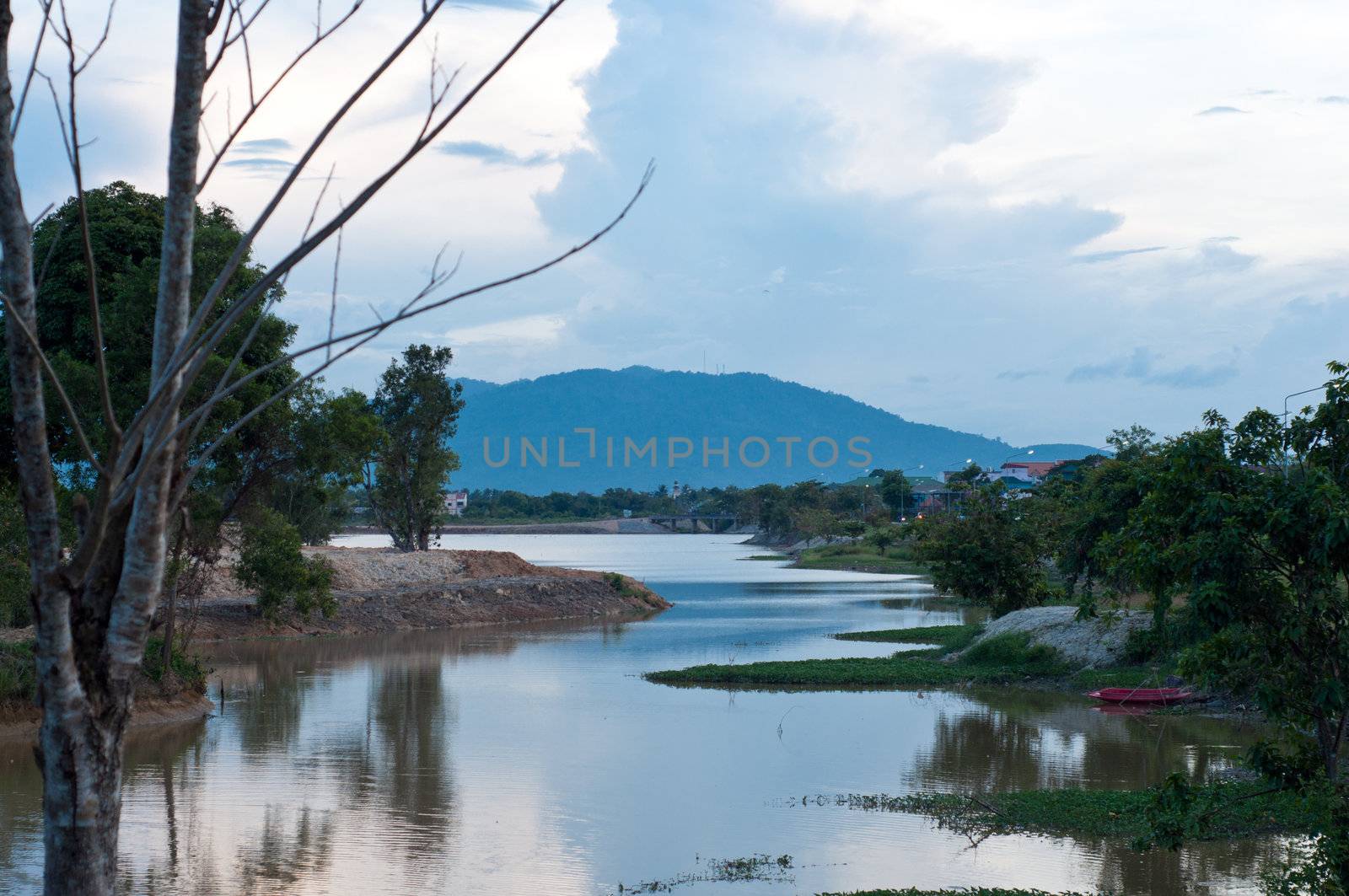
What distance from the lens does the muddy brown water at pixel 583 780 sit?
12.7 meters

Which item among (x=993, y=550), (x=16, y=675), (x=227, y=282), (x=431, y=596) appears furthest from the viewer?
(x=431, y=596)

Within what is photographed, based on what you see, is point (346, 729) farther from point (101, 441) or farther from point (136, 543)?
point (136, 543)

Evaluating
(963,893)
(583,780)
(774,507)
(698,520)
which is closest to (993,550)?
(583,780)

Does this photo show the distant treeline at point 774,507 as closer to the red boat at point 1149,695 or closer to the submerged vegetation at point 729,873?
the red boat at point 1149,695

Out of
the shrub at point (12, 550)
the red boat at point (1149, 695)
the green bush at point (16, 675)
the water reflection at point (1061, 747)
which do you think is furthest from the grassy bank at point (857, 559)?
the green bush at point (16, 675)

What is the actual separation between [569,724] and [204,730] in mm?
6338

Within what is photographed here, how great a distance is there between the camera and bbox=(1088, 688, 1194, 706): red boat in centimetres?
2419

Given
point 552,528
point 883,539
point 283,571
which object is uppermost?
point 283,571

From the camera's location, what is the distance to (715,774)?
59.3 ft

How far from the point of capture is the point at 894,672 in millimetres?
28750

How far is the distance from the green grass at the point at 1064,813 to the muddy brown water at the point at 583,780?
1.27 feet

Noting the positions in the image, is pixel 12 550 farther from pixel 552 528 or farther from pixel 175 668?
pixel 552 528

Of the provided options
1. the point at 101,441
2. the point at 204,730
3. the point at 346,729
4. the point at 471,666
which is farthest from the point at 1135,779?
the point at 471,666

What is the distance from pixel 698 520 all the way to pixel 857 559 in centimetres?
10202
